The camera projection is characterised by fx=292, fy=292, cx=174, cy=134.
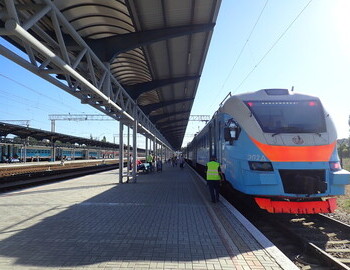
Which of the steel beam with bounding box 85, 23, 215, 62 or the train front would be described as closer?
the train front

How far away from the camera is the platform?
13.6 feet

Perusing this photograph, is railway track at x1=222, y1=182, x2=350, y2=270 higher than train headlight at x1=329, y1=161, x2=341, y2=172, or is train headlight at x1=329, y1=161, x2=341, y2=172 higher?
train headlight at x1=329, y1=161, x2=341, y2=172

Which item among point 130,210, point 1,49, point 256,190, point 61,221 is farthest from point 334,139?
point 1,49

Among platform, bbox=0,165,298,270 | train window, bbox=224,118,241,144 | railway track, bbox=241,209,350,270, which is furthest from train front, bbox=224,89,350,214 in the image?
platform, bbox=0,165,298,270

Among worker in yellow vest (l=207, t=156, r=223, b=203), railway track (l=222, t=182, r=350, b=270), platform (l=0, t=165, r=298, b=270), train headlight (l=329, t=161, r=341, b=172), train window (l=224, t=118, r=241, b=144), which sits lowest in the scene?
railway track (l=222, t=182, r=350, b=270)

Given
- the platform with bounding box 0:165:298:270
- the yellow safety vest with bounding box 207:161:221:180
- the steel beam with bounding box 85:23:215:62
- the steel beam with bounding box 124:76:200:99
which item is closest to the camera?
the platform with bounding box 0:165:298:270

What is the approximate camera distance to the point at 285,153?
262 inches

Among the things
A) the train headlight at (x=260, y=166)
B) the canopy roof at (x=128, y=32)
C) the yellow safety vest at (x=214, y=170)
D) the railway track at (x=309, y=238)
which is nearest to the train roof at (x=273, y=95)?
the train headlight at (x=260, y=166)

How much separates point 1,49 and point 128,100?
29.5 feet

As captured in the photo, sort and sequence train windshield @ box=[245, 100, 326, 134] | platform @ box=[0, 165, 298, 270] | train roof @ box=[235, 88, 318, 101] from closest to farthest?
1. platform @ box=[0, 165, 298, 270]
2. train windshield @ box=[245, 100, 326, 134]
3. train roof @ box=[235, 88, 318, 101]

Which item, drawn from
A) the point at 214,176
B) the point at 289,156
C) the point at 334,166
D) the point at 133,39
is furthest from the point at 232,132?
the point at 133,39

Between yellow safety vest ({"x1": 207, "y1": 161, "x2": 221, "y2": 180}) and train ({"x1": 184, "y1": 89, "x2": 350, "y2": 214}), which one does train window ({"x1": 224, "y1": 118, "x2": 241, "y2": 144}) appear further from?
yellow safety vest ({"x1": 207, "y1": 161, "x2": 221, "y2": 180})

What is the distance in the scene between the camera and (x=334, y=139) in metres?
6.99

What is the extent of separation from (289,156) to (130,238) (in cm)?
392
